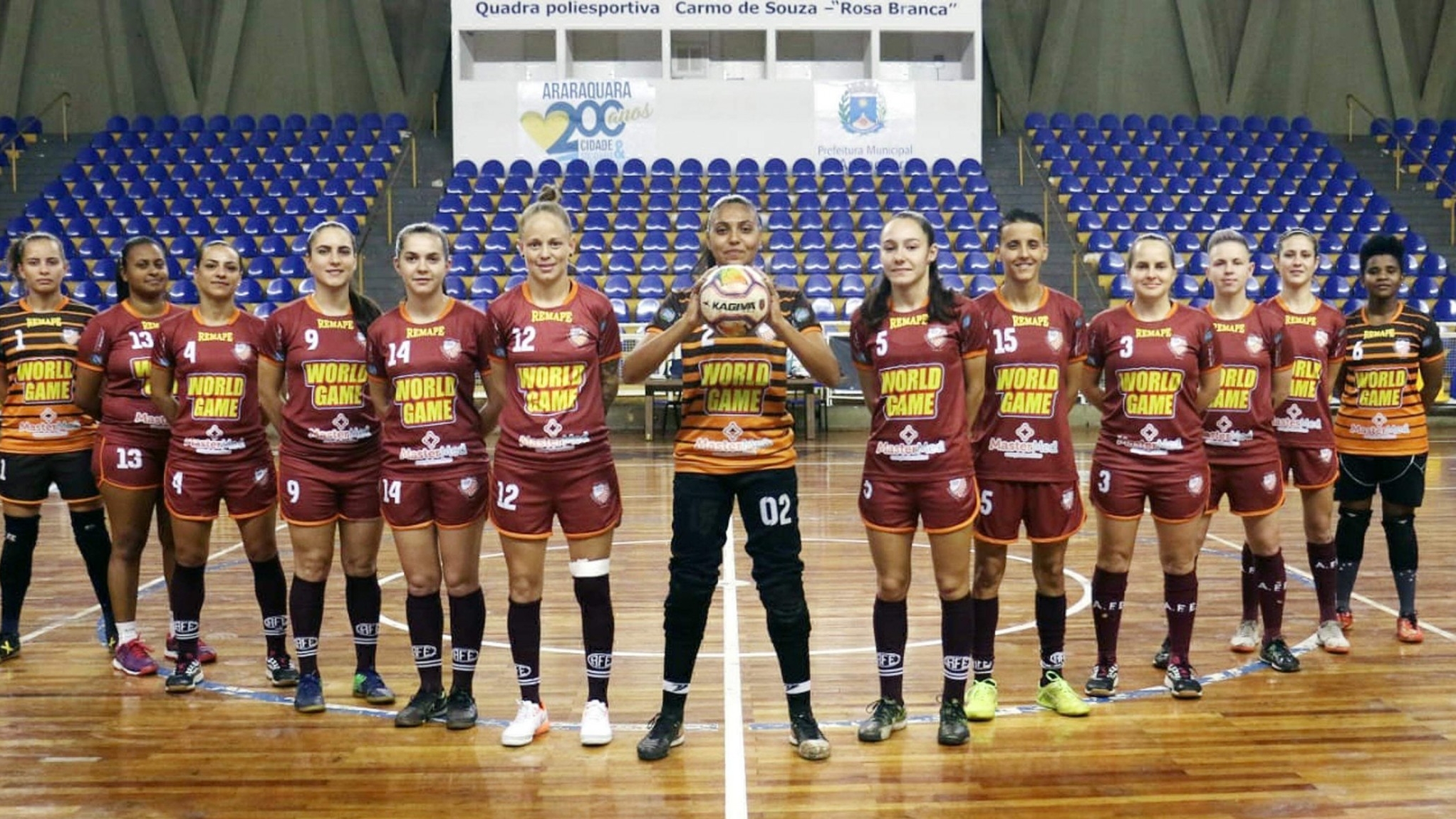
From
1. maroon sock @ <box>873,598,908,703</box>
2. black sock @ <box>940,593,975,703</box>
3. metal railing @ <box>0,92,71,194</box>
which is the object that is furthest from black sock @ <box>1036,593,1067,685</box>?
metal railing @ <box>0,92,71,194</box>

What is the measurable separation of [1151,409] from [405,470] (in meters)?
2.92

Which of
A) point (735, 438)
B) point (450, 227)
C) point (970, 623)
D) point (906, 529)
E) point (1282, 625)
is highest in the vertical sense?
point (450, 227)

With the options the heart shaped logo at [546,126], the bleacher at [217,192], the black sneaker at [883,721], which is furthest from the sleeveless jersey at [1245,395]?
the heart shaped logo at [546,126]

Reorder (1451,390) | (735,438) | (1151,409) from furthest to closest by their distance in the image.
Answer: (1451,390), (1151,409), (735,438)

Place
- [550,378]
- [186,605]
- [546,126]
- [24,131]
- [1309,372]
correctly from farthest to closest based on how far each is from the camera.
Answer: [24,131] → [546,126] → [1309,372] → [186,605] → [550,378]

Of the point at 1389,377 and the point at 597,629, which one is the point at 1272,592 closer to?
the point at 1389,377

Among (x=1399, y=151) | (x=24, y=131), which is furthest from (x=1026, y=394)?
(x=24, y=131)

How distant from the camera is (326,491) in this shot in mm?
4941

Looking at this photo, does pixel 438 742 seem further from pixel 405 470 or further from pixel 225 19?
pixel 225 19

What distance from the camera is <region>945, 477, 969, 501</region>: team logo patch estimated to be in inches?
178

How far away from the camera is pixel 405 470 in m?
4.70

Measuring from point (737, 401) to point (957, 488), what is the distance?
2.82ft

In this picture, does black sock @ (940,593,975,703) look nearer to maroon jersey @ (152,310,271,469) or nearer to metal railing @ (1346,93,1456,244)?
maroon jersey @ (152,310,271,469)

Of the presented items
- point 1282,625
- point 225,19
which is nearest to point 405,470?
point 1282,625
